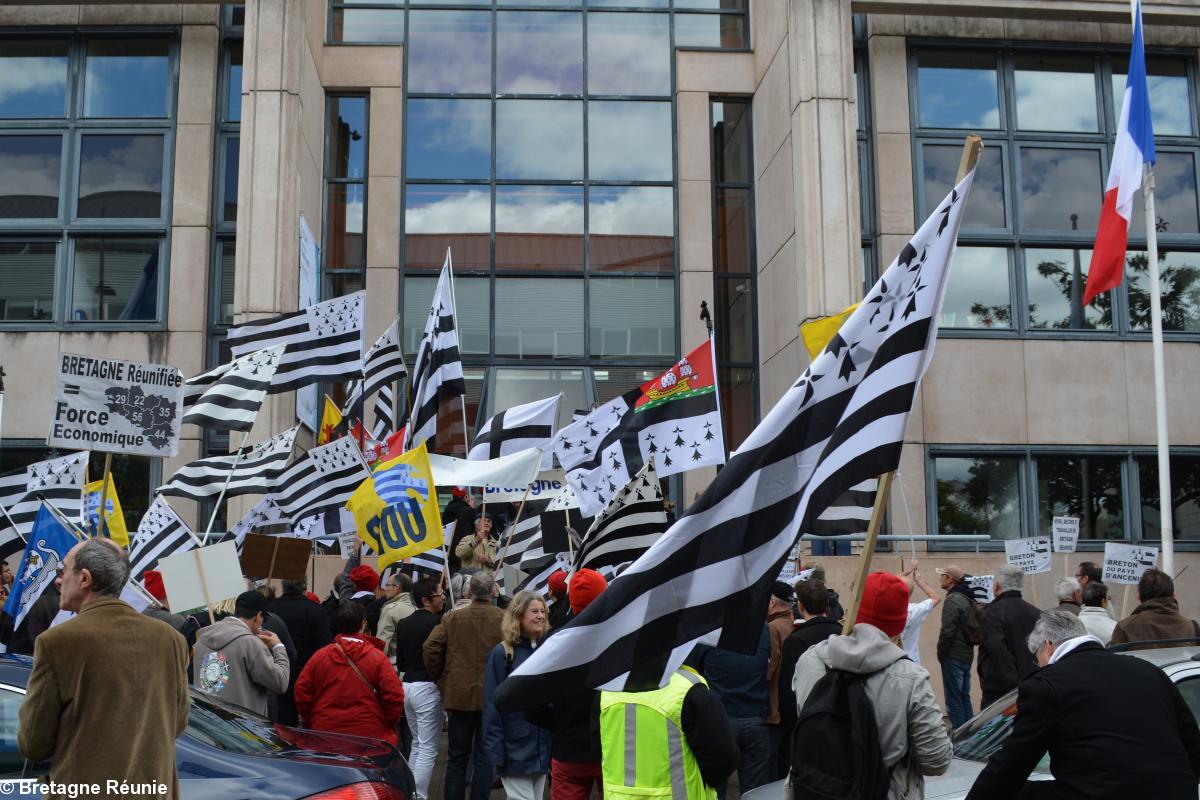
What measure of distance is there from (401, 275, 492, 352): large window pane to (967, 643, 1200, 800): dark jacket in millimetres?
17349

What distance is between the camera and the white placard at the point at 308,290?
1992 cm

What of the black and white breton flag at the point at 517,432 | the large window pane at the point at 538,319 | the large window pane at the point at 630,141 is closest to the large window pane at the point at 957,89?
the large window pane at the point at 630,141

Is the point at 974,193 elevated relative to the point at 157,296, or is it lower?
elevated

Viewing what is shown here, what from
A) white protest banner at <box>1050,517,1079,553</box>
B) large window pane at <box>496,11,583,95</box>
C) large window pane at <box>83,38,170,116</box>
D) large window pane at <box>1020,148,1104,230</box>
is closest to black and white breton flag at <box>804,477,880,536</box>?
white protest banner at <box>1050,517,1079,553</box>

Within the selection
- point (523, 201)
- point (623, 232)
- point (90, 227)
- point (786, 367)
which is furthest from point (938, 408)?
point (90, 227)

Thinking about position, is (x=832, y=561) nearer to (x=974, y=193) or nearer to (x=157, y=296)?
(x=974, y=193)

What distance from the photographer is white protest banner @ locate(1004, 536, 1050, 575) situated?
14.6 metres

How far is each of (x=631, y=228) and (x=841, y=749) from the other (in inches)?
711

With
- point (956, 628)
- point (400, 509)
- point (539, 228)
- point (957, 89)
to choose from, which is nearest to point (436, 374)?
point (400, 509)

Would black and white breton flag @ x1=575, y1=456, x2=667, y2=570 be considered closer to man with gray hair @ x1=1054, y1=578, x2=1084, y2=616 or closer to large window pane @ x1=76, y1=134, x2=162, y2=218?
man with gray hair @ x1=1054, y1=578, x2=1084, y2=616

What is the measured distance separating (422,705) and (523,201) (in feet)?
43.9

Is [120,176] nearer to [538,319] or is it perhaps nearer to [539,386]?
[538,319]

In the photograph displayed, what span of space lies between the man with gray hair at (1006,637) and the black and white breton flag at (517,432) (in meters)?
4.79

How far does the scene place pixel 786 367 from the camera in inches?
808
